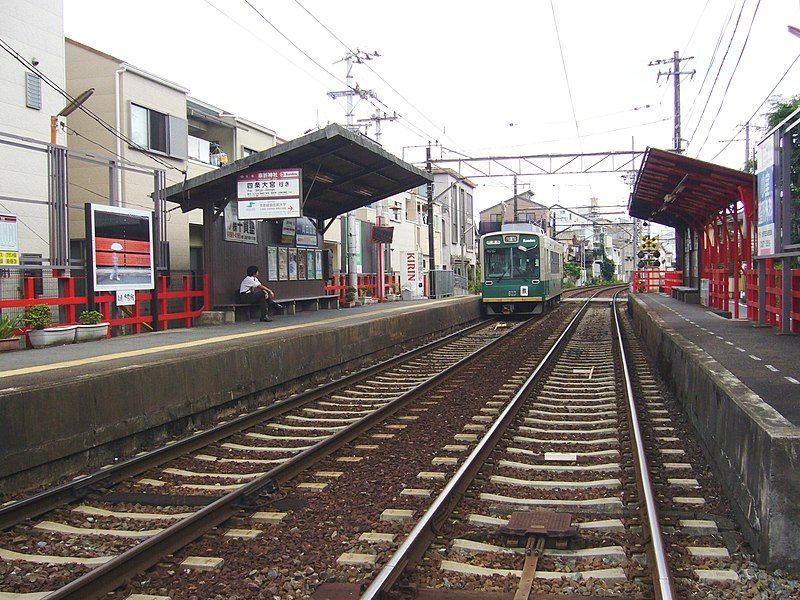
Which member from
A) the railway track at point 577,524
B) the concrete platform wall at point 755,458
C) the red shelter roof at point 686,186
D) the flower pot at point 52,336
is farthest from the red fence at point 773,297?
Answer: the flower pot at point 52,336

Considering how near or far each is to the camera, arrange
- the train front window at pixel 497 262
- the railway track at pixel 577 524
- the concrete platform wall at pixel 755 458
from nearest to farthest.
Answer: the railway track at pixel 577 524
the concrete platform wall at pixel 755 458
the train front window at pixel 497 262

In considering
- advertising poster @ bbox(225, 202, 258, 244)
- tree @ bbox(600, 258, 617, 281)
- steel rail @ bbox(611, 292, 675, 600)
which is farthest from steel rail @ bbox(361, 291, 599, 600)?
tree @ bbox(600, 258, 617, 281)

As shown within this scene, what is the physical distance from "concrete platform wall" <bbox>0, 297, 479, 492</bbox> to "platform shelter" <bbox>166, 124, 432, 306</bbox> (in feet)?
11.8

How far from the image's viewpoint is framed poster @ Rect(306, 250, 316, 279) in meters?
21.5

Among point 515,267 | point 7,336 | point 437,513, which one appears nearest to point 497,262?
point 515,267

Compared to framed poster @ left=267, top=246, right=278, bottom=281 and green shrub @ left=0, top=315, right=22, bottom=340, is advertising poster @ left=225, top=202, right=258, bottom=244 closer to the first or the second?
framed poster @ left=267, top=246, right=278, bottom=281

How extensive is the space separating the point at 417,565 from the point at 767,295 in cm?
1254

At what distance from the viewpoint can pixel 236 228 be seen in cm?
1730

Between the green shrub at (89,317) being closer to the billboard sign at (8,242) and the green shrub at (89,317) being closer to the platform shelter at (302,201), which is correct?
the billboard sign at (8,242)

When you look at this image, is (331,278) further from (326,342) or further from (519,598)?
(519,598)

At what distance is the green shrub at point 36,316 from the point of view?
469 inches

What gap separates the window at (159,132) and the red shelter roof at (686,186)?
44.7 feet

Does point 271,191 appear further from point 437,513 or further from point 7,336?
point 437,513

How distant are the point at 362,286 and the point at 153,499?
23.1 meters
